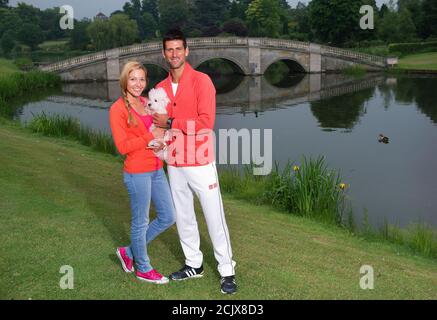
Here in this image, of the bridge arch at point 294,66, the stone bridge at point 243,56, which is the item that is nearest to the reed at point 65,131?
the stone bridge at point 243,56

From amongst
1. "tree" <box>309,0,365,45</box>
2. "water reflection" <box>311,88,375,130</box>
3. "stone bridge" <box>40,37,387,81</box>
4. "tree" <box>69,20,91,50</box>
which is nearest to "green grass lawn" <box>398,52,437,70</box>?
"stone bridge" <box>40,37,387,81</box>

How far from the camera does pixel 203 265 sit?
4.36 metres

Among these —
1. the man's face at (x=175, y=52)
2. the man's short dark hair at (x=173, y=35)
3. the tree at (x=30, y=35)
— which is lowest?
the man's face at (x=175, y=52)

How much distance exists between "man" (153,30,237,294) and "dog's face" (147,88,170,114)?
5cm

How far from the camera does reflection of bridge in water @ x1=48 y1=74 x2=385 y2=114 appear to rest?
83.7ft

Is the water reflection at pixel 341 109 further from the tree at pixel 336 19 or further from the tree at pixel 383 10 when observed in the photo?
the tree at pixel 383 10

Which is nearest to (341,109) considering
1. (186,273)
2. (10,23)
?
(186,273)

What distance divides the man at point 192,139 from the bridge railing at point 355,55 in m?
37.6

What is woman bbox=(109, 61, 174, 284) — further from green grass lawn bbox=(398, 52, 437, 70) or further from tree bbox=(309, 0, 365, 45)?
tree bbox=(309, 0, 365, 45)

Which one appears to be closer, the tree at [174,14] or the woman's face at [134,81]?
the woman's face at [134,81]

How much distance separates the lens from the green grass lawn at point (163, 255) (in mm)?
3869

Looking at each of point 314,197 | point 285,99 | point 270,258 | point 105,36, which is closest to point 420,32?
point 285,99

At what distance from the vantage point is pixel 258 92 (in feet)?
100

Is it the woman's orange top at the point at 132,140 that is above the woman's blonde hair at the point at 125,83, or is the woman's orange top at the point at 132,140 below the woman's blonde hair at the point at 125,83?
below
